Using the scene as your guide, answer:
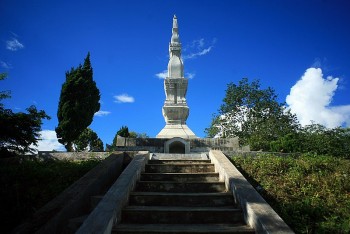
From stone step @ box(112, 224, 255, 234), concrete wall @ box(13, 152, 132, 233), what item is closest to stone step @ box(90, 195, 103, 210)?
concrete wall @ box(13, 152, 132, 233)

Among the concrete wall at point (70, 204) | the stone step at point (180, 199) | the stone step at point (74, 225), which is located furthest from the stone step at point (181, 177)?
the stone step at point (74, 225)

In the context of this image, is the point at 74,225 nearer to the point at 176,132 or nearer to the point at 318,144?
the point at 176,132

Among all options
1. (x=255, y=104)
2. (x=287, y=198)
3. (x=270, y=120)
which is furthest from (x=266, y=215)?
(x=255, y=104)

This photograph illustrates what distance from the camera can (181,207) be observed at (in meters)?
5.62

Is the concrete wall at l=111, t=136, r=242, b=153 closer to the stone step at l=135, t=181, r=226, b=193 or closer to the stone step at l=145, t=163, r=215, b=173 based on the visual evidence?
the stone step at l=145, t=163, r=215, b=173

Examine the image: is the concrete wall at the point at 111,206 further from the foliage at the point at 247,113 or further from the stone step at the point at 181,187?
the foliage at the point at 247,113

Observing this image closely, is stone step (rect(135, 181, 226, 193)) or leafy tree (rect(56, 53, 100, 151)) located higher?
leafy tree (rect(56, 53, 100, 151))

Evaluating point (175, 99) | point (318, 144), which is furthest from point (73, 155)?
point (318, 144)

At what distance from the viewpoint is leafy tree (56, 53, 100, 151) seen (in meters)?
23.6

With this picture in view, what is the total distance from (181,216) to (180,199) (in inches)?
26.9

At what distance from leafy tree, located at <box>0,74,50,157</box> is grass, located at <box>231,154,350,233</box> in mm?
6445

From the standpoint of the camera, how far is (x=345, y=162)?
8.86 metres

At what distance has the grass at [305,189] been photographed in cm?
542

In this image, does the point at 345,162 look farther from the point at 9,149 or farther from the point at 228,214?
the point at 9,149
